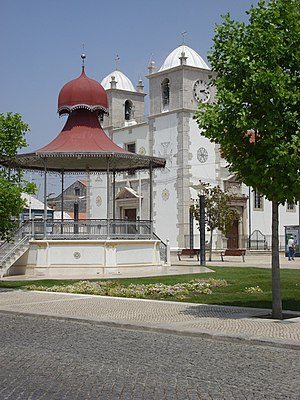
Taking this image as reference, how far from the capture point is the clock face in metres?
49.7

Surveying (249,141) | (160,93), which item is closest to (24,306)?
(249,141)

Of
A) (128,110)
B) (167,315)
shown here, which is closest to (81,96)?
(167,315)

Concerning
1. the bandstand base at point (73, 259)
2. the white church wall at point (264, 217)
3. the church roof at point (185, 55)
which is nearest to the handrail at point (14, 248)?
the bandstand base at point (73, 259)

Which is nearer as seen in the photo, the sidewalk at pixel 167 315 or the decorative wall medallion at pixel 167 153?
the sidewalk at pixel 167 315

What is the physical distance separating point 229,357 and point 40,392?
309 cm

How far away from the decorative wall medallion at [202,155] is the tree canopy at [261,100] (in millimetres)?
Result: 35770

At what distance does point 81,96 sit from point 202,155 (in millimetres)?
20940

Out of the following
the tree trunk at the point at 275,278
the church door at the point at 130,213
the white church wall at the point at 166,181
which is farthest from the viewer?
the church door at the point at 130,213

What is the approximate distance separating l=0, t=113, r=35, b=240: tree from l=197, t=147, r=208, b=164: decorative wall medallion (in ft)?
96.2

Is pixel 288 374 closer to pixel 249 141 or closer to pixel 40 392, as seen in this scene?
pixel 40 392

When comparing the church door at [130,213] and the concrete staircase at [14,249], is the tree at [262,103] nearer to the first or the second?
the concrete staircase at [14,249]

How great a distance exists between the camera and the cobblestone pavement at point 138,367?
7082 millimetres

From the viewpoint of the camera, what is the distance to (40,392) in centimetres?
707

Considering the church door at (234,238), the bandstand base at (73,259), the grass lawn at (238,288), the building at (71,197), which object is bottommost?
the grass lawn at (238,288)
